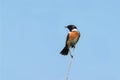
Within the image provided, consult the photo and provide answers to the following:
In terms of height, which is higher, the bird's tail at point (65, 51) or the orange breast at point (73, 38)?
the orange breast at point (73, 38)

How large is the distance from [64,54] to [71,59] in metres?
3.79

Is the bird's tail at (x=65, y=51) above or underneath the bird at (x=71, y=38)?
underneath

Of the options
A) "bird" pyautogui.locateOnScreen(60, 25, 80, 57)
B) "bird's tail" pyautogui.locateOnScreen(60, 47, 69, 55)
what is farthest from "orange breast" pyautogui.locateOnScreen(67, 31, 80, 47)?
"bird's tail" pyautogui.locateOnScreen(60, 47, 69, 55)

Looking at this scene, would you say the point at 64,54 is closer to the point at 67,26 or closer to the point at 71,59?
the point at 67,26

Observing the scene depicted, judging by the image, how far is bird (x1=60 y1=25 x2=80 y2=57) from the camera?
1009 centimetres

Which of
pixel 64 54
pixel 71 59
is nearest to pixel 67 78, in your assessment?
pixel 71 59

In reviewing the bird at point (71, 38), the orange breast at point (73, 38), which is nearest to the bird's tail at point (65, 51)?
the bird at point (71, 38)

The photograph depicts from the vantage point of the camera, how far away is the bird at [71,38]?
10094 millimetres

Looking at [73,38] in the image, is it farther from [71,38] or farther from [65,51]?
[65,51]

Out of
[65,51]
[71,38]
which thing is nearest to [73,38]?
[71,38]

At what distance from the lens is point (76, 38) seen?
1005cm

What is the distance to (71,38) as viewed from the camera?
10266mm

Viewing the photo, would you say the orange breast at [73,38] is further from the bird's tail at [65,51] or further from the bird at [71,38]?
the bird's tail at [65,51]

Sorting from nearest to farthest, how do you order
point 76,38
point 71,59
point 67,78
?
point 67,78, point 71,59, point 76,38
